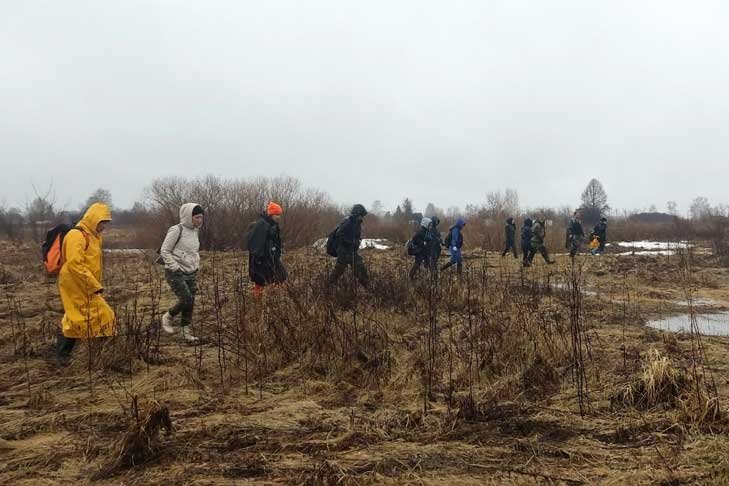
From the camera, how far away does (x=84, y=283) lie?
14.3 feet

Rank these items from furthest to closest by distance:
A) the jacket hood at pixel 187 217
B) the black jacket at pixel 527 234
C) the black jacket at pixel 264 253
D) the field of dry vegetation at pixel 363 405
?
the black jacket at pixel 527 234 < the black jacket at pixel 264 253 < the jacket hood at pixel 187 217 < the field of dry vegetation at pixel 363 405

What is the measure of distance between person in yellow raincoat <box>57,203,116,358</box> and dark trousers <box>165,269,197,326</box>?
898 millimetres

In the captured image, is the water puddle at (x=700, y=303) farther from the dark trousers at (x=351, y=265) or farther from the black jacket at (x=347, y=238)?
the black jacket at (x=347, y=238)

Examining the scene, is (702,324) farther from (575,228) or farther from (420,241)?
(575,228)

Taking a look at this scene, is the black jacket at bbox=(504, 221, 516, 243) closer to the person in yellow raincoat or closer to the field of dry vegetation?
the field of dry vegetation

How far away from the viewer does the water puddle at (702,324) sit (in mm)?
6434

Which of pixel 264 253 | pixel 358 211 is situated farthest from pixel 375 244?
pixel 264 253

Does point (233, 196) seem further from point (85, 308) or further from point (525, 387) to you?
point (525, 387)

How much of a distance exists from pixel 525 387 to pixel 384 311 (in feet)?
8.97

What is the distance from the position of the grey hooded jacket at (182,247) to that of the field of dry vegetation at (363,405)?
34.1 inches

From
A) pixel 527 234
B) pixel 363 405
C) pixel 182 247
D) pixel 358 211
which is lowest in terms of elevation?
pixel 363 405

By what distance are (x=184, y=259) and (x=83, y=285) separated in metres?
1.23

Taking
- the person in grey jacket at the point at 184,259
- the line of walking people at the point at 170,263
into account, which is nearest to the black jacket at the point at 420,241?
the line of walking people at the point at 170,263

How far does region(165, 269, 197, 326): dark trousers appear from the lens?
17.8 ft
